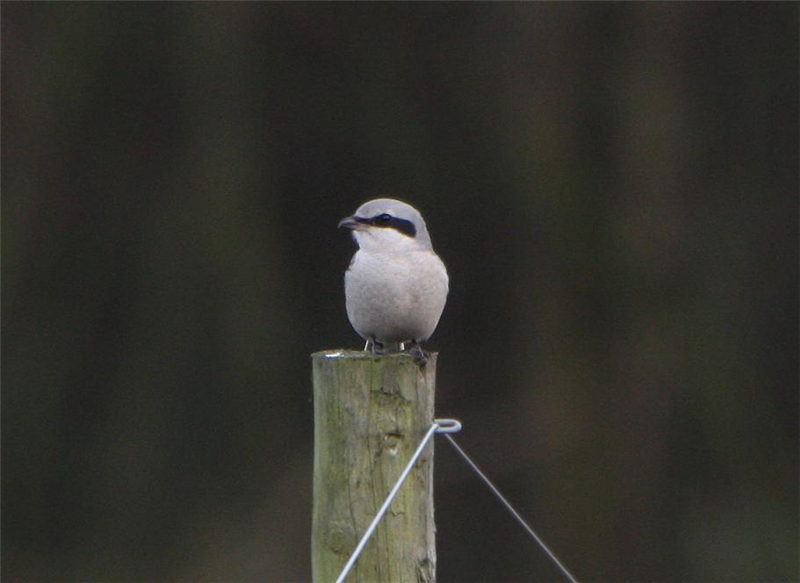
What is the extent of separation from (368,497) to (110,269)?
5323mm

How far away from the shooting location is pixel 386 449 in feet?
8.95

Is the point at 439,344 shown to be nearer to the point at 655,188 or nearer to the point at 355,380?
the point at 655,188

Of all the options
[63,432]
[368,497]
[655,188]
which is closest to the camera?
[368,497]

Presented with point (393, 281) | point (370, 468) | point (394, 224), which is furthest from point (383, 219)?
point (370, 468)

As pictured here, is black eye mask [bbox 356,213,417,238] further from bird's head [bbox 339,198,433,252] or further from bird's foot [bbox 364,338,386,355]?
bird's foot [bbox 364,338,386,355]

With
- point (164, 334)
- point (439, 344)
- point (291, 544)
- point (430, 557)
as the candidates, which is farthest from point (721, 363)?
point (430, 557)

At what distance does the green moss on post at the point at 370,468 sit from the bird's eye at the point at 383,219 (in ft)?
3.50

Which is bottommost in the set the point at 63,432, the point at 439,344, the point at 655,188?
the point at 63,432

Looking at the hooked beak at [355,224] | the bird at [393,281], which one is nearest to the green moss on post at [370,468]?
the bird at [393,281]

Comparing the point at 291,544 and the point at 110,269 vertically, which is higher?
A: the point at 110,269

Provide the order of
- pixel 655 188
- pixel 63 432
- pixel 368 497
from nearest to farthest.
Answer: pixel 368 497
pixel 655 188
pixel 63 432

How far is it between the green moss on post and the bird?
2.51ft

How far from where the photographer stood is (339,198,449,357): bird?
3621mm

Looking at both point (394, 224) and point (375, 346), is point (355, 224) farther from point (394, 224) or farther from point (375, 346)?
point (375, 346)
